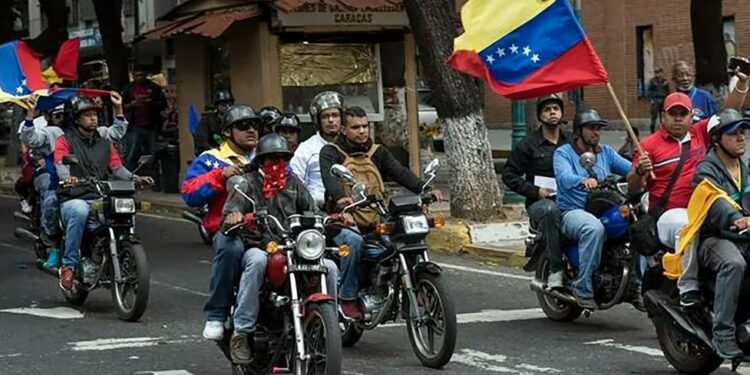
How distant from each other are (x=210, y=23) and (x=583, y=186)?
11.3 metres

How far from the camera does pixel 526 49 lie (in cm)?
1053

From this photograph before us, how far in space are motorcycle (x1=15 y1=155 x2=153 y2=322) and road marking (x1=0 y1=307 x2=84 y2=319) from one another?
0.69 ft

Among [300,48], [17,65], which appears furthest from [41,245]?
[300,48]

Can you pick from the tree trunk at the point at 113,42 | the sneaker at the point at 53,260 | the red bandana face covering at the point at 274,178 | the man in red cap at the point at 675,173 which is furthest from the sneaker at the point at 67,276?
the tree trunk at the point at 113,42

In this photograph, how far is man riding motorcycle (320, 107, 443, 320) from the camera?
9.34 metres

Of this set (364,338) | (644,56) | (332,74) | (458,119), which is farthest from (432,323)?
(644,56)

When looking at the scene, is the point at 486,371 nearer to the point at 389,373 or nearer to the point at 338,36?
the point at 389,373

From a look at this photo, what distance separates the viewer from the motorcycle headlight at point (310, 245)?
7.58 meters

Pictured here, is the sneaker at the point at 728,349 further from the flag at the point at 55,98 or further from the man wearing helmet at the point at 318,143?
the flag at the point at 55,98

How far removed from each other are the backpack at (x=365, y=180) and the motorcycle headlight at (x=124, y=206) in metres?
2.23

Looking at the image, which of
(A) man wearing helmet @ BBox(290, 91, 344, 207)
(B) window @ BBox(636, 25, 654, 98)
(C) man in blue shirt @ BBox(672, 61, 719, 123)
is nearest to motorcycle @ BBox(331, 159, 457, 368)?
(A) man wearing helmet @ BBox(290, 91, 344, 207)

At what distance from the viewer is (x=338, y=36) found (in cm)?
2064

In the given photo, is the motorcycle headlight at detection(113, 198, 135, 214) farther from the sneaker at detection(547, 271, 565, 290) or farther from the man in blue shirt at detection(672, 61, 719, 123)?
the man in blue shirt at detection(672, 61, 719, 123)

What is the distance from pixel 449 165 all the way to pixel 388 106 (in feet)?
16.4
